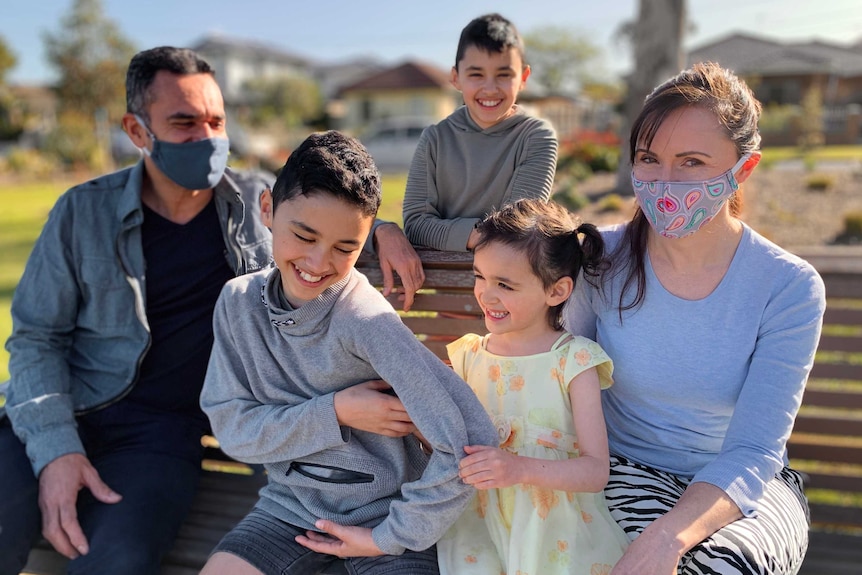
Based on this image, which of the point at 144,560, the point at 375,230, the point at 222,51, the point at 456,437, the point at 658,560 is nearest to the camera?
the point at 658,560

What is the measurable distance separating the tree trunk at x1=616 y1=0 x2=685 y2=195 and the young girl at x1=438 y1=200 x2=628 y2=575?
28.4 feet

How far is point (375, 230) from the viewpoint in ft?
8.73

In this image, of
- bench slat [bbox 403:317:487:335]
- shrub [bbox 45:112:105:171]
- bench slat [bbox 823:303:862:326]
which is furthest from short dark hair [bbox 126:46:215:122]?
shrub [bbox 45:112:105:171]

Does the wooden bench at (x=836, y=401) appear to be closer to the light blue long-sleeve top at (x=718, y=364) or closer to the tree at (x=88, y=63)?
the light blue long-sleeve top at (x=718, y=364)

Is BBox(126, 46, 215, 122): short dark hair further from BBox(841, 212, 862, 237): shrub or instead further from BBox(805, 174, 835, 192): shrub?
BBox(805, 174, 835, 192): shrub

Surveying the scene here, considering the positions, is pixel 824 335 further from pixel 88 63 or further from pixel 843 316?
pixel 88 63

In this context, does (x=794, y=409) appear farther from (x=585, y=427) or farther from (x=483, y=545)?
(x=483, y=545)

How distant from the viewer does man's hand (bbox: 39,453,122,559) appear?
2.35 m

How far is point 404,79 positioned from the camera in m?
46.7

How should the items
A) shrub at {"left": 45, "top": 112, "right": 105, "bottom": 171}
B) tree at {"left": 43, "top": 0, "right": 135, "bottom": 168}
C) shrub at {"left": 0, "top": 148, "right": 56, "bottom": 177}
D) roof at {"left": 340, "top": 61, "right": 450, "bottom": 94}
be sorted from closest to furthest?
shrub at {"left": 0, "top": 148, "right": 56, "bottom": 177}, shrub at {"left": 45, "top": 112, "right": 105, "bottom": 171}, tree at {"left": 43, "top": 0, "right": 135, "bottom": 168}, roof at {"left": 340, "top": 61, "right": 450, "bottom": 94}

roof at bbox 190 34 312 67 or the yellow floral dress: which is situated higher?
roof at bbox 190 34 312 67

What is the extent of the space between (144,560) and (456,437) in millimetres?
1144

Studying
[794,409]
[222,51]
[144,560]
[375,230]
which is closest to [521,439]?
[794,409]

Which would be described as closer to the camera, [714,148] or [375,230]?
[714,148]
